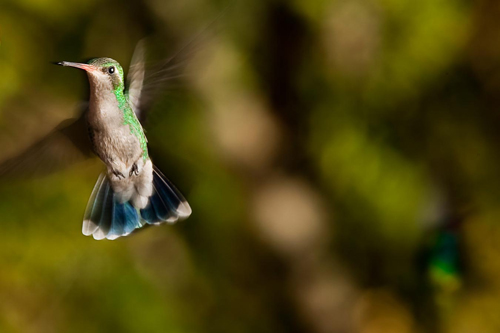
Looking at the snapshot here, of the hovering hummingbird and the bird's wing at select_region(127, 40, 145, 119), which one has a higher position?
the bird's wing at select_region(127, 40, 145, 119)

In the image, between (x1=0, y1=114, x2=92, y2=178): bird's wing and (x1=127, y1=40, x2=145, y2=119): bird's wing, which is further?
(x1=127, y1=40, x2=145, y2=119): bird's wing

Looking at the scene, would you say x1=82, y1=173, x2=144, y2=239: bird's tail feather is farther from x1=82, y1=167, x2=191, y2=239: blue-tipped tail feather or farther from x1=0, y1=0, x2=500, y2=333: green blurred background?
x1=0, y1=0, x2=500, y2=333: green blurred background

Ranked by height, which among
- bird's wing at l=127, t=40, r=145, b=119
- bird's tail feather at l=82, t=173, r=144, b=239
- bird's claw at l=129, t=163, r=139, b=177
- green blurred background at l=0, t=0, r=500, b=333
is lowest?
bird's tail feather at l=82, t=173, r=144, b=239

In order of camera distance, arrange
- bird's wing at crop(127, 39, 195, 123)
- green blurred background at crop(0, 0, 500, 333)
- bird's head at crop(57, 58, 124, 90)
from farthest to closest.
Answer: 1. green blurred background at crop(0, 0, 500, 333)
2. bird's wing at crop(127, 39, 195, 123)
3. bird's head at crop(57, 58, 124, 90)

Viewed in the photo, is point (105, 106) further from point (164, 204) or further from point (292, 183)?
A: point (292, 183)

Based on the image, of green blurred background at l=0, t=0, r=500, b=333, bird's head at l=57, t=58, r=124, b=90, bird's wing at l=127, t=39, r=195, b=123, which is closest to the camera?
bird's head at l=57, t=58, r=124, b=90

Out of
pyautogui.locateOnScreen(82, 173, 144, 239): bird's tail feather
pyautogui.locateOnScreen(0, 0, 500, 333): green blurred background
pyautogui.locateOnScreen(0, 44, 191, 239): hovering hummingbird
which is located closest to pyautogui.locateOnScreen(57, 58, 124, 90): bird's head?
pyautogui.locateOnScreen(0, 44, 191, 239): hovering hummingbird

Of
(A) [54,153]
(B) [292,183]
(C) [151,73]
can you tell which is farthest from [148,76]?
(B) [292,183]

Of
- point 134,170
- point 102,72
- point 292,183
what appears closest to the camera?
point 102,72
